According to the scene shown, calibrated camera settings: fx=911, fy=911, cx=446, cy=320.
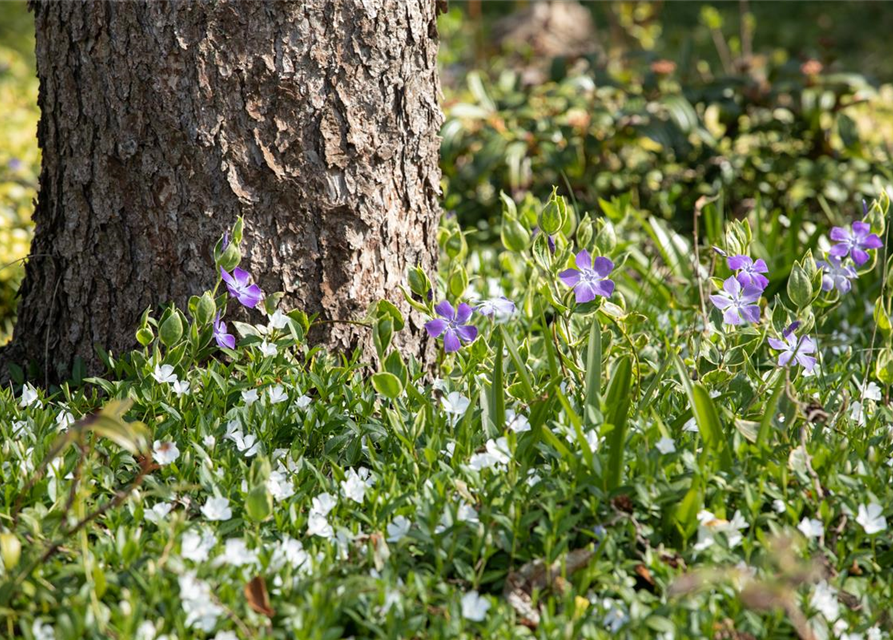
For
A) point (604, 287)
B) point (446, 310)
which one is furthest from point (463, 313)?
point (604, 287)

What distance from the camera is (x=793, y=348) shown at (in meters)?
2.04

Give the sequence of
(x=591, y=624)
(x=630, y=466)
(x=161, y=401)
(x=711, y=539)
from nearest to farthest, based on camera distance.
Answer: (x=591, y=624) < (x=711, y=539) < (x=630, y=466) < (x=161, y=401)

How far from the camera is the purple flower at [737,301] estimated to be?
6.64 feet

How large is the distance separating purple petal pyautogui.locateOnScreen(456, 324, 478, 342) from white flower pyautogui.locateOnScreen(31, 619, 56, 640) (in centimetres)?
104

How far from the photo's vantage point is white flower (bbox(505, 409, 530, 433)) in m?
1.89

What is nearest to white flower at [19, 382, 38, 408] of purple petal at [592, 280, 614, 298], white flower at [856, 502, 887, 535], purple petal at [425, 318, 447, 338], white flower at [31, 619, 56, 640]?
white flower at [31, 619, 56, 640]

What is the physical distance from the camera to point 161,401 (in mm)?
2082

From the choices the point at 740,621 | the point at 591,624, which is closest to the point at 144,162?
the point at 591,624

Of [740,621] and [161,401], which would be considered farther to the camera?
[161,401]

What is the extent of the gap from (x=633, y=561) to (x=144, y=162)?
146 cm

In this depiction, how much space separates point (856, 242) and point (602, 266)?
669 millimetres

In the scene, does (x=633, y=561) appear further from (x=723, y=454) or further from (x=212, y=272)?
(x=212, y=272)

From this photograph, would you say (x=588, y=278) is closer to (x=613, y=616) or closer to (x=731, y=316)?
(x=731, y=316)

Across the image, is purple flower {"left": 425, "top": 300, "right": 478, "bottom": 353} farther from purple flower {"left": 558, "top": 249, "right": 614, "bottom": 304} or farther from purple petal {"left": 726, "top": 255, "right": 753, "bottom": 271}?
purple petal {"left": 726, "top": 255, "right": 753, "bottom": 271}
